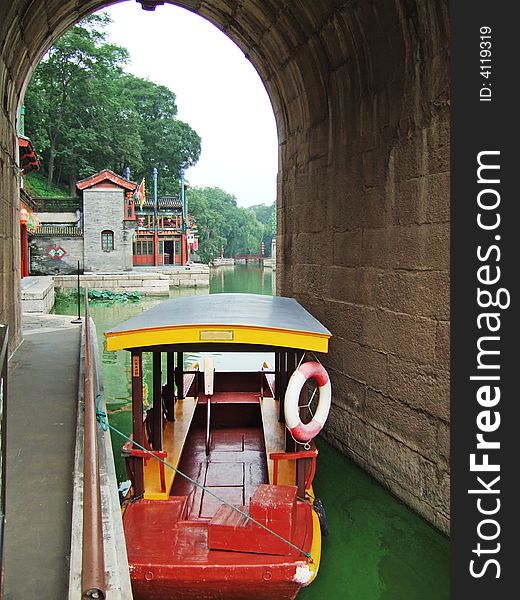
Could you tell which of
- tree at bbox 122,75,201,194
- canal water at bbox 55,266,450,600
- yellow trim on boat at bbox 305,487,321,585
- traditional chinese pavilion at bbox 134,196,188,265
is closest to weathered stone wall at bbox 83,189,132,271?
traditional chinese pavilion at bbox 134,196,188,265

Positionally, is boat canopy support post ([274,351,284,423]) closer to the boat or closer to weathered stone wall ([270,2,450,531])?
the boat

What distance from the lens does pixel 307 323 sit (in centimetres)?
635

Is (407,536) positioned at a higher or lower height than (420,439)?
lower

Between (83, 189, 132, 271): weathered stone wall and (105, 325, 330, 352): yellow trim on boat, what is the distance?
36582mm

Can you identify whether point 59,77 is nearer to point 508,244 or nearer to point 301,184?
point 301,184

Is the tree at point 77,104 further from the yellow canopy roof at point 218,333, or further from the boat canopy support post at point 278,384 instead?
the yellow canopy roof at point 218,333

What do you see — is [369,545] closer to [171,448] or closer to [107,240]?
[171,448]

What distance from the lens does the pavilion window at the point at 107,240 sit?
4154 cm

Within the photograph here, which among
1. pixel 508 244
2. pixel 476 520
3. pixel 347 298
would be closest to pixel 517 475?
pixel 476 520

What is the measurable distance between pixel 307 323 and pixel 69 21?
8205mm

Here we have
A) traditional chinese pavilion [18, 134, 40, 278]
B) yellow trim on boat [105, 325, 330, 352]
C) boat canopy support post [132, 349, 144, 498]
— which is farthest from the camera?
traditional chinese pavilion [18, 134, 40, 278]

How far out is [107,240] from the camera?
41.7 metres

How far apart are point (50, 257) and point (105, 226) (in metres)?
3.80

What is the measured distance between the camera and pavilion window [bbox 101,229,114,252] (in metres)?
41.5
